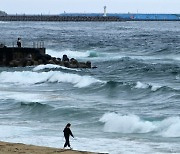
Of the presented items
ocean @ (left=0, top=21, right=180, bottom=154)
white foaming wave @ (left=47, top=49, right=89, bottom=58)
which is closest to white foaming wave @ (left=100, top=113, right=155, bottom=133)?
ocean @ (left=0, top=21, right=180, bottom=154)

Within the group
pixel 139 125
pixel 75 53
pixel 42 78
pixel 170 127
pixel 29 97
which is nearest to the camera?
pixel 170 127

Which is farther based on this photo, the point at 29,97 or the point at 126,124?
the point at 29,97

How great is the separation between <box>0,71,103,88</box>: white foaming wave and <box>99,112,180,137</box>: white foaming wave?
13.5m

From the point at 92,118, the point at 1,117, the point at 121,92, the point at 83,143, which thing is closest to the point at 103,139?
the point at 83,143

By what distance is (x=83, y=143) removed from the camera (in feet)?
68.7

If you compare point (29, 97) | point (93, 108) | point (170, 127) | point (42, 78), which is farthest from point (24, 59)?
point (170, 127)

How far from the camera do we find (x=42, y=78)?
42.3 metres

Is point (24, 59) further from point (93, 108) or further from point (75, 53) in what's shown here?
point (93, 108)

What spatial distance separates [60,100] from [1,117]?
518 centimetres

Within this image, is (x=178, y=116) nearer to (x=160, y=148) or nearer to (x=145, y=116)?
(x=145, y=116)

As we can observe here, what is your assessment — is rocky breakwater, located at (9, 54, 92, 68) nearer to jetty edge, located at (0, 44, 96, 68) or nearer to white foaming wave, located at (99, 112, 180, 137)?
jetty edge, located at (0, 44, 96, 68)

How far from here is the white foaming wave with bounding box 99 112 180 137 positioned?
23.3 meters

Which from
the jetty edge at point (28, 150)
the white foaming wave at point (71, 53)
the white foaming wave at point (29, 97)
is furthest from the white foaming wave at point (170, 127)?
the white foaming wave at point (71, 53)

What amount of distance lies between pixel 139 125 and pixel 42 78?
62.1ft
